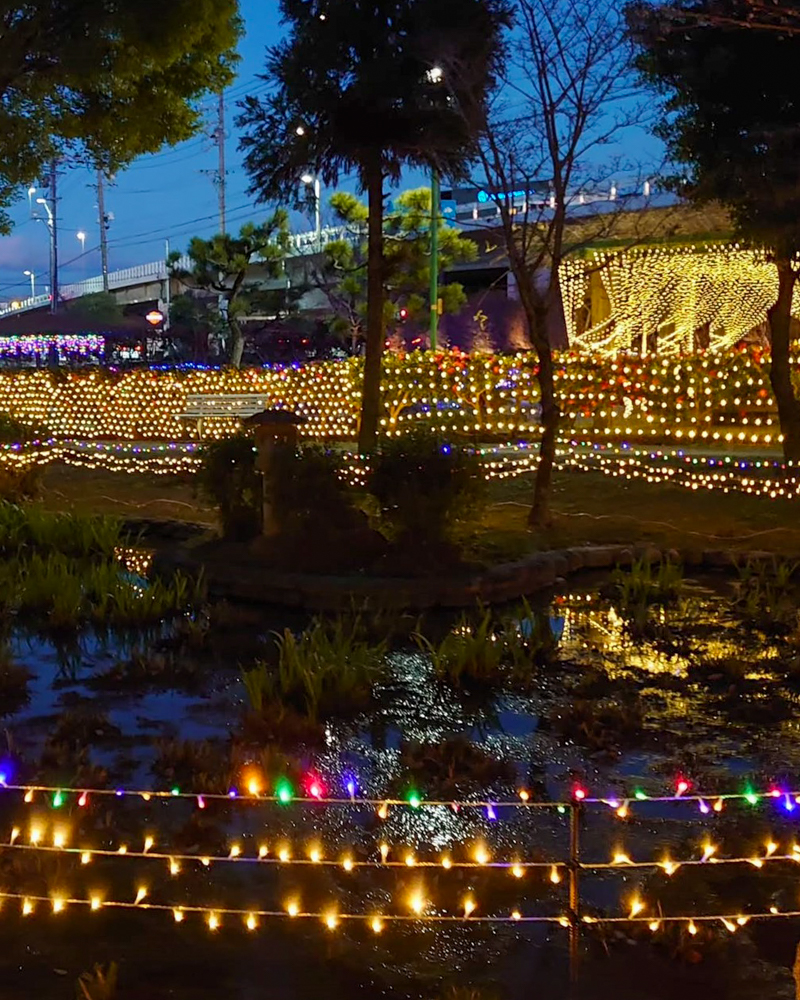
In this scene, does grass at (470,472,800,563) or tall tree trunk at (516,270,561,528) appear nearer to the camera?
grass at (470,472,800,563)

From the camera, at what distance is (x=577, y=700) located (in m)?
5.86

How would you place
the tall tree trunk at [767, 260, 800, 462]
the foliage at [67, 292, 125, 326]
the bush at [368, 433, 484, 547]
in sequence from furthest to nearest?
the foliage at [67, 292, 125, 326]
the tall tree trunk at [767, 260, 800, 462]
the bush at [368, 433, 484, 547]

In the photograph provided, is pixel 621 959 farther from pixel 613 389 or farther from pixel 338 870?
pixel 613 389

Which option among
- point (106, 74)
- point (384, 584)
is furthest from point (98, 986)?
point (106, 74)

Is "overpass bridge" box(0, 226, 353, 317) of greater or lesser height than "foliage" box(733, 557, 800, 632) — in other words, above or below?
above

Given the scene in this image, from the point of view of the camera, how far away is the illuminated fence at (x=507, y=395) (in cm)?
1750

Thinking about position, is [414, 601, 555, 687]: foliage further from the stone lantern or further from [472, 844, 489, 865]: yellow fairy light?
the stone lantern

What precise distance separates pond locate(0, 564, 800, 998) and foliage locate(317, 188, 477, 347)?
58.0 ft

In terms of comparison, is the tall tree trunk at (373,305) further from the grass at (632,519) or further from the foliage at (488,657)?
the foliage at (488,657)

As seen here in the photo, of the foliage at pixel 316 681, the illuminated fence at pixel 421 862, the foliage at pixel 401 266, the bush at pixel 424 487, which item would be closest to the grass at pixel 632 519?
the bush at pixel 424 487

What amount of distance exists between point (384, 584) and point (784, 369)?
721 centimetres

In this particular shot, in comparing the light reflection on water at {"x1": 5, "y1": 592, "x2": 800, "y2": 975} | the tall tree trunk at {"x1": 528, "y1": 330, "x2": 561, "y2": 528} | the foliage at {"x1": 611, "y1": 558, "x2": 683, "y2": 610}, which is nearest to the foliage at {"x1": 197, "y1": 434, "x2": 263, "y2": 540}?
the light reflection on water at {"x1": 5, "y1": 592, "x2": 800, "y2": 975}

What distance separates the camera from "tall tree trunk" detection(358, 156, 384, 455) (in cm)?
1359

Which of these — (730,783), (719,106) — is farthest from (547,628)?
(719,106)
